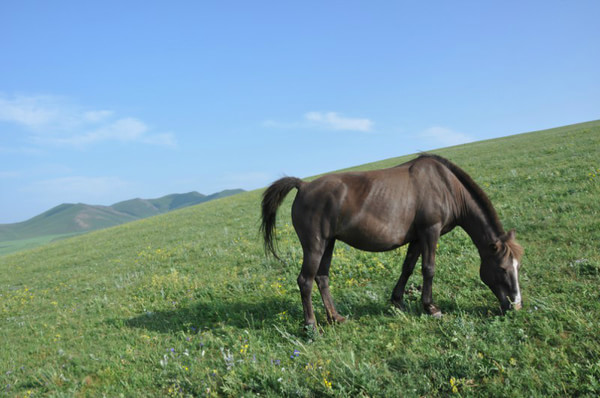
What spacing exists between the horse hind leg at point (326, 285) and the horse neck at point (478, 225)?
2.30 metres

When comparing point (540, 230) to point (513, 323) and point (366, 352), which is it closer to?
point (513, 323)

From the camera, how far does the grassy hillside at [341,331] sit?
4.33 meters

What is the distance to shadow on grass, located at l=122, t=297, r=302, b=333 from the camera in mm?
6906

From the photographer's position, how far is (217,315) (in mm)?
7449

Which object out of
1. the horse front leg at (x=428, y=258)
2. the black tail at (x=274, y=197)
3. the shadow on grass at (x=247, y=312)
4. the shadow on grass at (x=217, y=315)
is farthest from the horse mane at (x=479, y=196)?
the shadow on grass at (x=217, y=315)

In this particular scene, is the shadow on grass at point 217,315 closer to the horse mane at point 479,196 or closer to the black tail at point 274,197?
the black tail at point 274,197

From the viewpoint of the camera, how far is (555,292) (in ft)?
19.0

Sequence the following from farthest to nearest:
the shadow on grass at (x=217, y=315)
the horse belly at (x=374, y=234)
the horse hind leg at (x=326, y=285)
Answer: the shadow on grass at (x=217, y=315) → the horse hind leg at (x=326, y=285) → the horse belly at (x=374, y=234)

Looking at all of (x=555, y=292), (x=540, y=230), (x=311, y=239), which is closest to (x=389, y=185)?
(x=311, y=239)

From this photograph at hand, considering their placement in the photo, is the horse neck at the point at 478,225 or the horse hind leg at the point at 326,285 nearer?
the horse neck at the point at 478,225

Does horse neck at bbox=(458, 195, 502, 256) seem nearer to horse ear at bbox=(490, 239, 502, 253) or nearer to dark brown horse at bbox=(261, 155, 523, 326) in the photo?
dark brown horse at bbox=(261, 155, 523, 326)

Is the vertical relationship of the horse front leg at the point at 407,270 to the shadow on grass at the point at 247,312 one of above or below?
above

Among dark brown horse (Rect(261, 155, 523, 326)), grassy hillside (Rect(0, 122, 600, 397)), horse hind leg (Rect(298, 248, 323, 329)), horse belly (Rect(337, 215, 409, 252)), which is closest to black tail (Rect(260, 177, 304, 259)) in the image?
dark brown horse (Rect(261, 155, 523, 326))

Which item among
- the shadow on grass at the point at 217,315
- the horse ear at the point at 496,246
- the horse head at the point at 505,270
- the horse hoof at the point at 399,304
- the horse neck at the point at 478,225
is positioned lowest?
the horse hoof at the point at 399,304
